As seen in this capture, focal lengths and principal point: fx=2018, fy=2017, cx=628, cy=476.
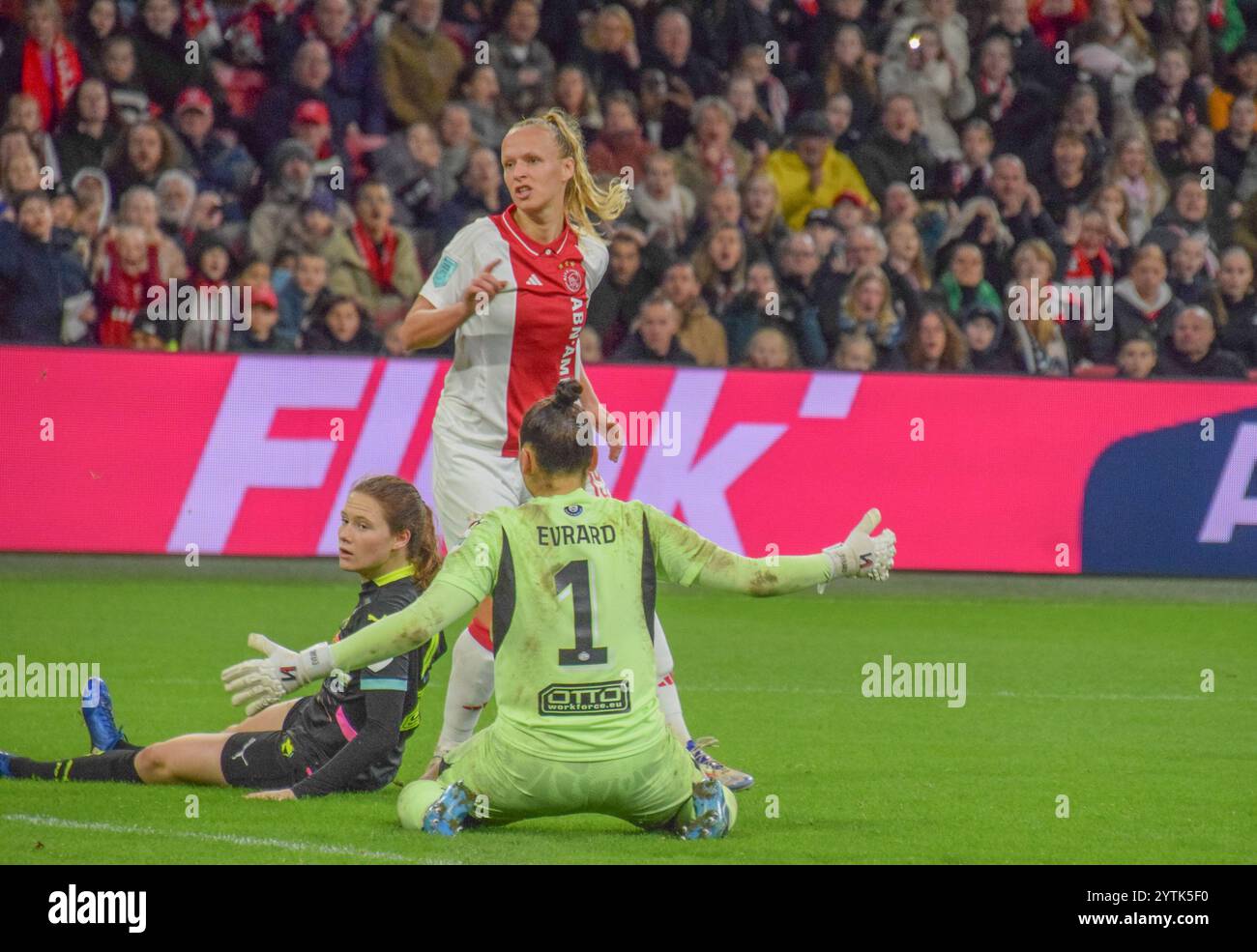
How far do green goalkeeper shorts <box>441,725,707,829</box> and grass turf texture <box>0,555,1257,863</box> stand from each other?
11 centimetres

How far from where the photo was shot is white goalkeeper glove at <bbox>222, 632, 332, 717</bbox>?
17.3 feet

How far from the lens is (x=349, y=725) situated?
6.86 m

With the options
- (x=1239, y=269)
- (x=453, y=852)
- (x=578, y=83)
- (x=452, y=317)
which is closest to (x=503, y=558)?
(x=453, y=852)

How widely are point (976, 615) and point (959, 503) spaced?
1.13 metres

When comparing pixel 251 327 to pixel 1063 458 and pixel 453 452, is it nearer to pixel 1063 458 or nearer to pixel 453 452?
pixel 1063 458

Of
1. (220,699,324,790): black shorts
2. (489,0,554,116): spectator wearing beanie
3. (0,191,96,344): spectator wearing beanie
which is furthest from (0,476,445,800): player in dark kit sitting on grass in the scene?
(489,0,554,116): spectator wearing beanie

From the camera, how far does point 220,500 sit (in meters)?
13.5

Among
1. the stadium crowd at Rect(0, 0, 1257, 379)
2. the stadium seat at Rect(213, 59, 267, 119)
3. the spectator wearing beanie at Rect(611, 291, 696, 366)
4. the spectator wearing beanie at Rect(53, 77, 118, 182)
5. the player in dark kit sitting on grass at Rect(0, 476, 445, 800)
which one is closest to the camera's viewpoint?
the player in dark kit sitting on grass at Rect(0, 476, 445, 800)

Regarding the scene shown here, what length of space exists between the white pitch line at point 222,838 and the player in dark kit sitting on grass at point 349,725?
611 millimetres

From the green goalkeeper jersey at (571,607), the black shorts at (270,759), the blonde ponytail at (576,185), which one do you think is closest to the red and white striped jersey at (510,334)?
the blonde ponytail at (576,185)

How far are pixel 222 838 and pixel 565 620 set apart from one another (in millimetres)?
1234

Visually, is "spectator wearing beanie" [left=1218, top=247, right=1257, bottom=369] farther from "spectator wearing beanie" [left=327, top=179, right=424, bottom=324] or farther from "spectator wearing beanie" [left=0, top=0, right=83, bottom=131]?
"spectator wearing beanie" [left=0, top=0, right=83, bottom=131]

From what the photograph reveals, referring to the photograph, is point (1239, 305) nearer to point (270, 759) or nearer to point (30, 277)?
point (30, 277)

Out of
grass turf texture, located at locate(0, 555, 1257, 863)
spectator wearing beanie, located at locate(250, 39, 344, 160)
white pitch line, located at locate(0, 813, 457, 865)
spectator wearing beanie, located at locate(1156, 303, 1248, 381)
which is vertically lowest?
grass turf texture, located at locate(0, 555, 1257, 863)
